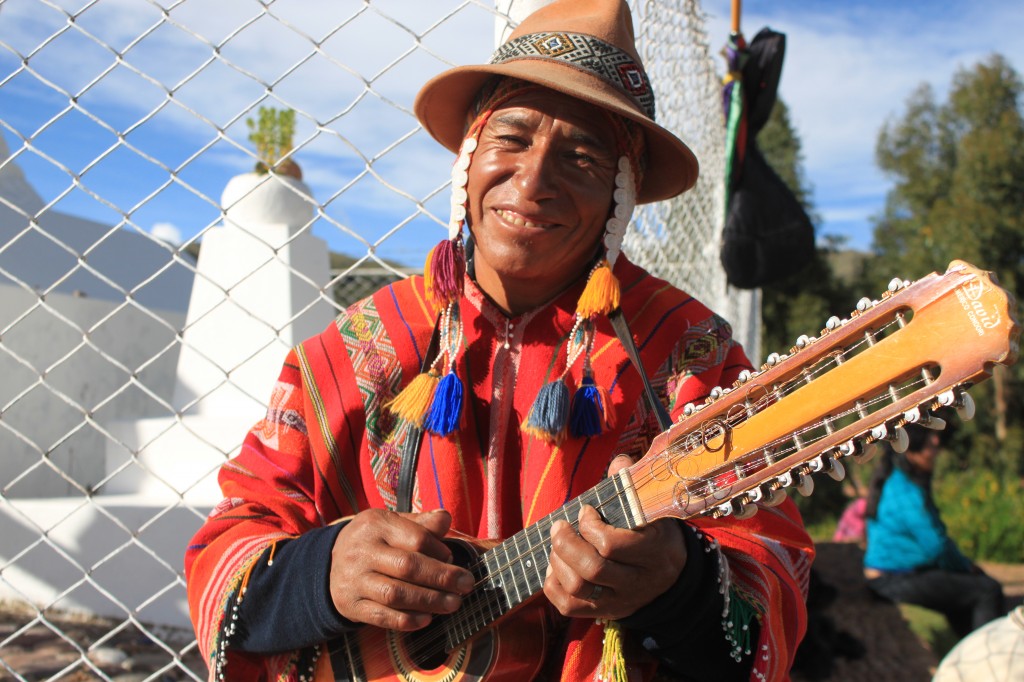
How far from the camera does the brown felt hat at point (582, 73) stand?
5.43 feet

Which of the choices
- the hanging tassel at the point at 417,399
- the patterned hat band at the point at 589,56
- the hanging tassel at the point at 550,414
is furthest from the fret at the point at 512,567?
the patterned hat band at the point at 589,56

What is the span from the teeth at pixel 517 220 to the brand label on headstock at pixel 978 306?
81 cm

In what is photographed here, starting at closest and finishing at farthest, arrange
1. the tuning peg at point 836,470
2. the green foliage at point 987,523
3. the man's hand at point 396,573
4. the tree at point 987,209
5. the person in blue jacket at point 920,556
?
1. the tuning peg at point 836,470
2. the man's hand at point 396,573
3. the person in blue jacket at point 920,556
4. the green foliage at point 987,523
5. the tree at point 987,209

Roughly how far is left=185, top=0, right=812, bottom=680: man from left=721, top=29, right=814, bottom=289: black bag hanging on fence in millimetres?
2527

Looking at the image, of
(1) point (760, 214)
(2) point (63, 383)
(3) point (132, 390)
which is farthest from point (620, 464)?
(3) point (132, 390)

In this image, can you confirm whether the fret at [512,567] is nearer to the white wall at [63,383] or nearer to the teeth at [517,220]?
the teeth at [517,220]

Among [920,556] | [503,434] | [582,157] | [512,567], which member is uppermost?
[582,157]

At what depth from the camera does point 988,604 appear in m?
5.44

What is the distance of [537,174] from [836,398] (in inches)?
29.9

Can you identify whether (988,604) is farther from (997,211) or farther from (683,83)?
(997,211)

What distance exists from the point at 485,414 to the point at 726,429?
63 cm

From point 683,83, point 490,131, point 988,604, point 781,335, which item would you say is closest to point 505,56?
point 490,131

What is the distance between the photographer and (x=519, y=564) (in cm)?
150

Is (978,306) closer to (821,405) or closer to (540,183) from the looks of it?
(821,405)
